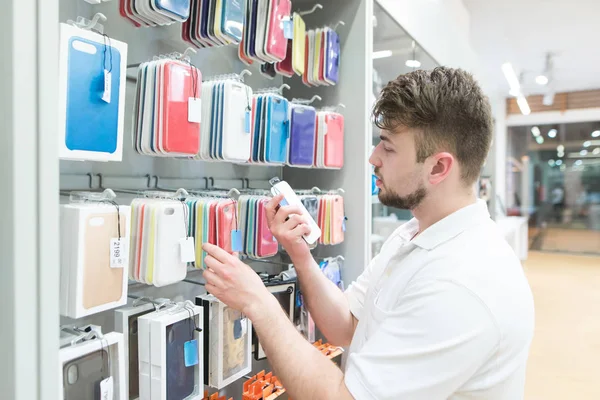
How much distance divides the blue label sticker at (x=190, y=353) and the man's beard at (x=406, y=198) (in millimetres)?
800

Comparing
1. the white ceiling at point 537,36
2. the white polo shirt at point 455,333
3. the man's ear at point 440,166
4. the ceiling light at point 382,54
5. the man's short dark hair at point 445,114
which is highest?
the white ceiling at point 537,36

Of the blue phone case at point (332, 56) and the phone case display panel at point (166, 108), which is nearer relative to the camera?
the phone case display panel at point (166, 108)

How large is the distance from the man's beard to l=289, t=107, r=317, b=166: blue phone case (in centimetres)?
78

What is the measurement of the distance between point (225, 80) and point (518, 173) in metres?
10.6

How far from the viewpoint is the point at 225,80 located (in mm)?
1719

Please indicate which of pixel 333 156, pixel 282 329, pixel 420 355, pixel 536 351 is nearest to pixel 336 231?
pixel 333 156

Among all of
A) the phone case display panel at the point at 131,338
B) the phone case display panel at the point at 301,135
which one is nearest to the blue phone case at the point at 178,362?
the phone case display panel at the point at 131,338

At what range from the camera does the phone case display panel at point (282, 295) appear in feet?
6.60

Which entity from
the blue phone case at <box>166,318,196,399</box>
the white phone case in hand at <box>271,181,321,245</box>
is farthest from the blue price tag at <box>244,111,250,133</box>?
the blue phone case at <box>166,318,196,399</box>

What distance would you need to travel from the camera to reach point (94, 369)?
4.26 feet

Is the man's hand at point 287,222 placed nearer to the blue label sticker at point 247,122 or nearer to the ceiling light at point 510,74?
the blue label sticker at point 247,122

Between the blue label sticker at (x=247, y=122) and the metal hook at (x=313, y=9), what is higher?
the metal hook at (x=313, y=9)

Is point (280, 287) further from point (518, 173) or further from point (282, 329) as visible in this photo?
point (518, 173)

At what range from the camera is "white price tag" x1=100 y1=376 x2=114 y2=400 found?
1301mm
